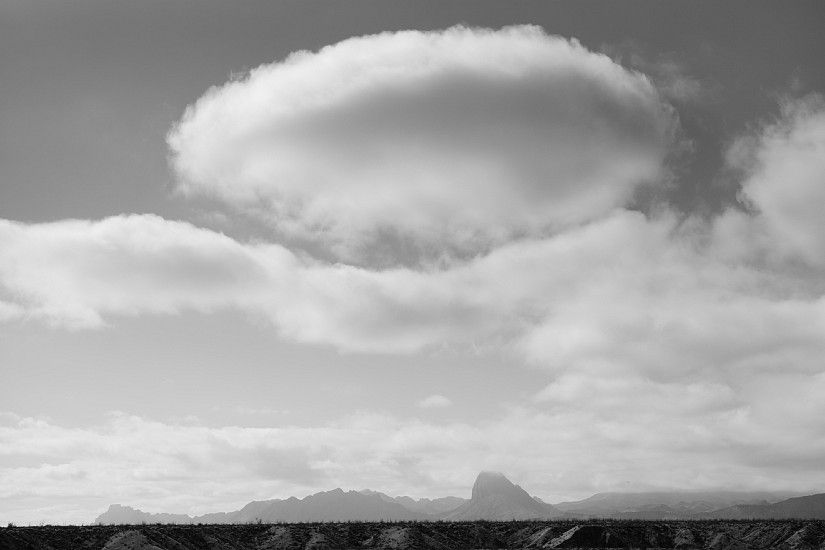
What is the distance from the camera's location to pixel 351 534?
98750mm

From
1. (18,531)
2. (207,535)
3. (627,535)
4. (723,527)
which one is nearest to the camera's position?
(18,531)

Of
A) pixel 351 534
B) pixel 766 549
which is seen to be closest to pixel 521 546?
pixel 351 534

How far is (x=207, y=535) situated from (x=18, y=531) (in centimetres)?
2138

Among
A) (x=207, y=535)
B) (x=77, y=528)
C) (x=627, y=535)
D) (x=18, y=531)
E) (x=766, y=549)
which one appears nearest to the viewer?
(x=18, y=531)

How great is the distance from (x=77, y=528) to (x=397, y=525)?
139ft

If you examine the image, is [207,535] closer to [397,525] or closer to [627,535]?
[397,525]

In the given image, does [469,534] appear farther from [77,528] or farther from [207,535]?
[77,528]

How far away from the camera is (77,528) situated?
271ft

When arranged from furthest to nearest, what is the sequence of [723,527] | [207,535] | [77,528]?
[723,527] → [207,535] → [77,528]

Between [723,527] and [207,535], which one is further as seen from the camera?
[723,527]

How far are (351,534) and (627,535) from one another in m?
40.1

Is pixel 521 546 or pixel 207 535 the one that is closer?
pixel 207 535

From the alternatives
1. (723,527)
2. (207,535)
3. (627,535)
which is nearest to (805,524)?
(723,527)

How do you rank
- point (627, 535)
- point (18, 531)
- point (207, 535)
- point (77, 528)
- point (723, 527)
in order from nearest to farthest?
point (18, 531)
point (77, 528)
point (207, 535)
point (627, 535)
point (723, 527)
